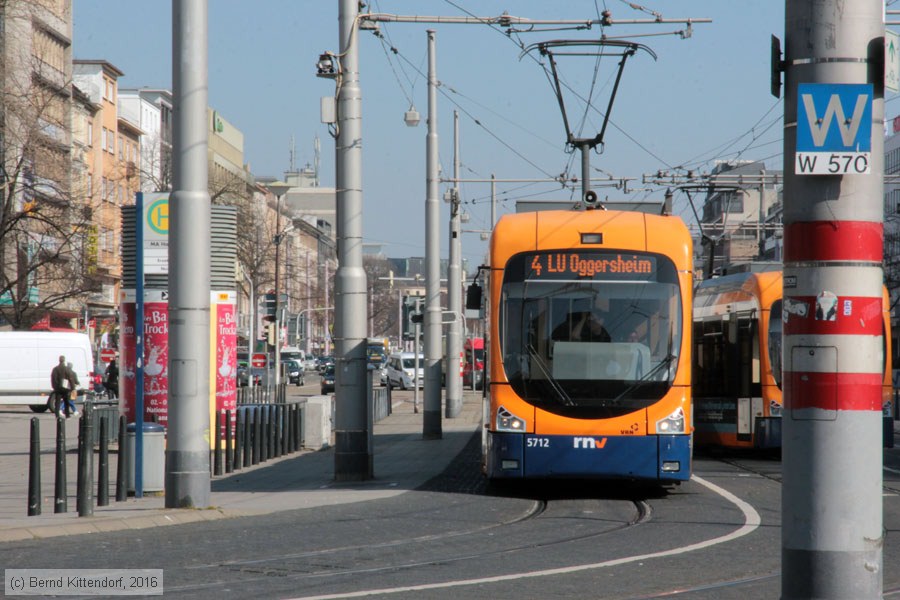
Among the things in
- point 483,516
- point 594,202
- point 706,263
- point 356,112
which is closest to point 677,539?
point 483,516

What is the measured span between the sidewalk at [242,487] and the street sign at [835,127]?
7879 mm

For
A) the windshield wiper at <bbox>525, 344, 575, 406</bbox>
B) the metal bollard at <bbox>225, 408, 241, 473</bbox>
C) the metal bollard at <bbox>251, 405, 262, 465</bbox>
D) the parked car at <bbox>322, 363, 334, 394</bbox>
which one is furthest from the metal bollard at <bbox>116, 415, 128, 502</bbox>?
the parked car at <bbox>322, 363, 334, 394</bbox>

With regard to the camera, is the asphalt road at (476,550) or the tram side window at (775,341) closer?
the asphalt road at (476,550)

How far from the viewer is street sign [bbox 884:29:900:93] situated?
6418mm

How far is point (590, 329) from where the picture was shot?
16.0m

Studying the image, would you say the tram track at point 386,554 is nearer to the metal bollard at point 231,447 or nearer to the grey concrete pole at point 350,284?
the grey concrete pole at point 350,284

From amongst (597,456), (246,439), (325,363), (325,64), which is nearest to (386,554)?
(597,456)

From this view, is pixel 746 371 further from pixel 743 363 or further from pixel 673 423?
pixel 673 423

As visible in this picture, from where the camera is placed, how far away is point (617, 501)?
16344mm

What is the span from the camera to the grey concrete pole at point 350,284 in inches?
738

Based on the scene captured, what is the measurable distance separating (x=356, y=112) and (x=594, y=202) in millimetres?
3378

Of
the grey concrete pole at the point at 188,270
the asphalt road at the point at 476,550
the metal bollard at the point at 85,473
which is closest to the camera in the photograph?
the asphalt road at the point at 476,550

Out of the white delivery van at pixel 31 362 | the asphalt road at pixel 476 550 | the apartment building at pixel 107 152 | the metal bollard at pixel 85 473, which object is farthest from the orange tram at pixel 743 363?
the apartment building at pixel 107 152

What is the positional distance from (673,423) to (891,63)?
958 centimetres
